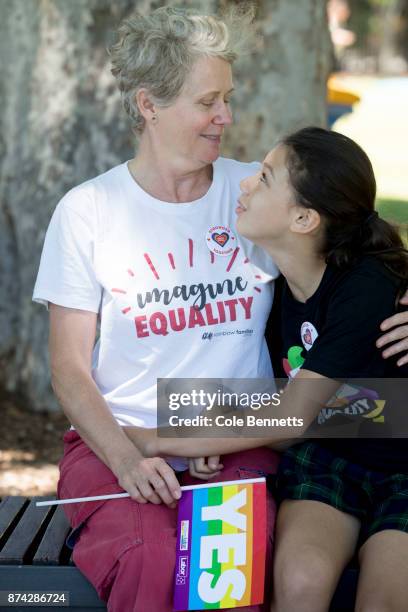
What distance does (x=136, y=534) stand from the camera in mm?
2623

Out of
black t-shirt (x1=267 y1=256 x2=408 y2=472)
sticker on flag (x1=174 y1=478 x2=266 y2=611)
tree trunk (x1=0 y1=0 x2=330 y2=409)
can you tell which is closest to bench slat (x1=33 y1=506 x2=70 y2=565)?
sticker on flag (x1=174 y1=478 x2=266 y2=611)

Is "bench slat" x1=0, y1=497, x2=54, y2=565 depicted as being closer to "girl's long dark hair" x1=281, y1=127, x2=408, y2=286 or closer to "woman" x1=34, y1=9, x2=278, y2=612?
A: "woman" x1=34, y1=9, x2=278, y2=612

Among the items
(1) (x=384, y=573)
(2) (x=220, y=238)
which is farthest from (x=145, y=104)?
(1) (x=384, y=573)

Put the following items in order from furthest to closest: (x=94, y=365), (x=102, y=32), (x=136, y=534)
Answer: (x=102, y=32), (x=94, y=365), (x=136, y=534)

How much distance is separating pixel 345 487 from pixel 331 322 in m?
0.46

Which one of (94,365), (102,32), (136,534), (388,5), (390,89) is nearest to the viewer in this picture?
(136,534)

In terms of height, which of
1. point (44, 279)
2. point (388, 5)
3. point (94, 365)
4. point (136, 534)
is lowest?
point (388, 5)

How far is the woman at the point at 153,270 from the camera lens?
2.95 metres

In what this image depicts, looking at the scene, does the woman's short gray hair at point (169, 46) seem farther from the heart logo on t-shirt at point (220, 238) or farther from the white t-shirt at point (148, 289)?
the heart logo on t-shirt at point (220, 238)

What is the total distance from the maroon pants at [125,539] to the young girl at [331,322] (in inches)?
5.5

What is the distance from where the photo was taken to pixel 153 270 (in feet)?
9.90

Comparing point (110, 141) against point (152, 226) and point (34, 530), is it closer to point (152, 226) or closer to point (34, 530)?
point (152, 226)

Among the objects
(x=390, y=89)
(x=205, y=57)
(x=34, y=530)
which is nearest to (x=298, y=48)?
(x=205, y=57)

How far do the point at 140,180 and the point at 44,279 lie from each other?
0.46 meters
